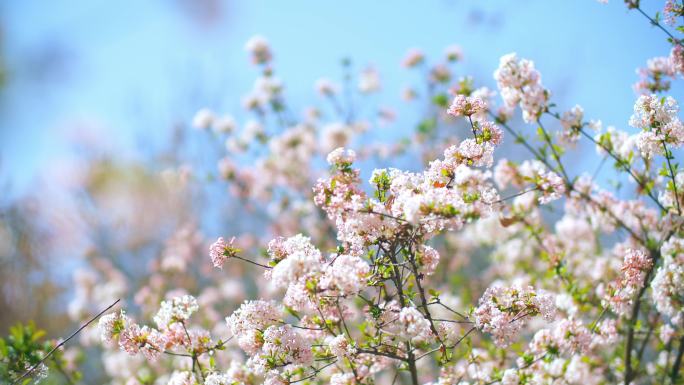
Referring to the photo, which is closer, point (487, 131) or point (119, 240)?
point (487, 131)

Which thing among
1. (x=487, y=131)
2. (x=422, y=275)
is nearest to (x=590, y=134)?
(x=487, y=131)

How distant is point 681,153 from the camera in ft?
9.68

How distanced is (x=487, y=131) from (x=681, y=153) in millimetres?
1610

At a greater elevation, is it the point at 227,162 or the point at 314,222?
the point at 227,162

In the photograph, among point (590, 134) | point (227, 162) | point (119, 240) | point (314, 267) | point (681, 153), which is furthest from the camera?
point (119, 240)

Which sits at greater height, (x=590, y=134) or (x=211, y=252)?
(x=211, y=252)

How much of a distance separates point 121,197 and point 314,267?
8656mm

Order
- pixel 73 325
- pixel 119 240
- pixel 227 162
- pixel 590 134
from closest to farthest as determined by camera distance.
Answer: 1. pixel 590 134
2. pixel 227 162
3. pixel 73 325
4. pixel 119 240

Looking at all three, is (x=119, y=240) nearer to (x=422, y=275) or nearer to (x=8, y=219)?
(x=8, y=219)

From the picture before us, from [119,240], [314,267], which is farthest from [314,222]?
[119,240]

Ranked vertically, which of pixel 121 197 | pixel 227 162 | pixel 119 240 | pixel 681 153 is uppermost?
pixel 121 197

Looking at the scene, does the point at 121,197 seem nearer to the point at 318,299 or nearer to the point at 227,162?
the point at 227,162

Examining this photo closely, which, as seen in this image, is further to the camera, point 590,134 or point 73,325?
point 73,325

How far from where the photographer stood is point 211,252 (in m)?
2.07
